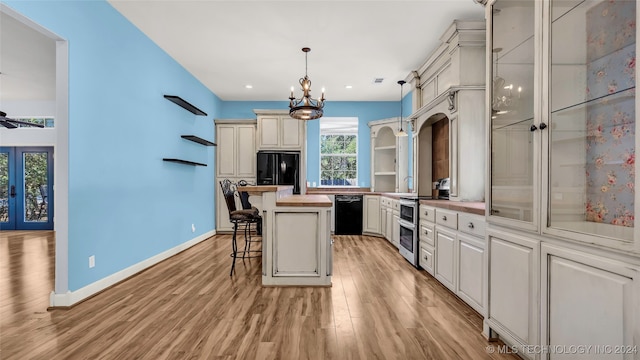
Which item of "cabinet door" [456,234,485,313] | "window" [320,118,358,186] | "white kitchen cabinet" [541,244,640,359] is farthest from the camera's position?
"window" [320,118,358,186]

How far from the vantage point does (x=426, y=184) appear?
14.0 ft

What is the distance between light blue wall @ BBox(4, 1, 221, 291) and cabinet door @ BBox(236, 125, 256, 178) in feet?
5.09

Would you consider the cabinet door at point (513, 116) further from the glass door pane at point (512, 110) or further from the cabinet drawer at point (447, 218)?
the cabinet drawer at point (447, 218)

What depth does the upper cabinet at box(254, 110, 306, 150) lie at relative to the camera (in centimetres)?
604

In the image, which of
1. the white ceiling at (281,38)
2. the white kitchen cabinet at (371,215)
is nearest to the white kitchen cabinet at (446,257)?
the white ceiling at (281,38)

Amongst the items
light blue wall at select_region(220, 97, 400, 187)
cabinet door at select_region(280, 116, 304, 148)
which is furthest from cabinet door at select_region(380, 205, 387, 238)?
cabinet door at select_region(280, 116, 304, 148)

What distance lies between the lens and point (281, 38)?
12.1ft

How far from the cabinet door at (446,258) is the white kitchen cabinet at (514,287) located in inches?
30.6

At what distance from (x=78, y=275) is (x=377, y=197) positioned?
15.4ft

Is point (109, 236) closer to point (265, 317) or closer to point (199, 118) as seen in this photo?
point (265, 317)

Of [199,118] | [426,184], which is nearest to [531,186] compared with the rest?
[426,184]

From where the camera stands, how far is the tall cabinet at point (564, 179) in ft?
3.91

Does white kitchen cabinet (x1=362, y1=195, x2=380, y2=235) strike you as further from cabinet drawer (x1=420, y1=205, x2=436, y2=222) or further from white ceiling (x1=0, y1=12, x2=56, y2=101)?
white ceiling (x1=0, y1=12, x2=56, y2=101)

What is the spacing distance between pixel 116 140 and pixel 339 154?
15.0ft
